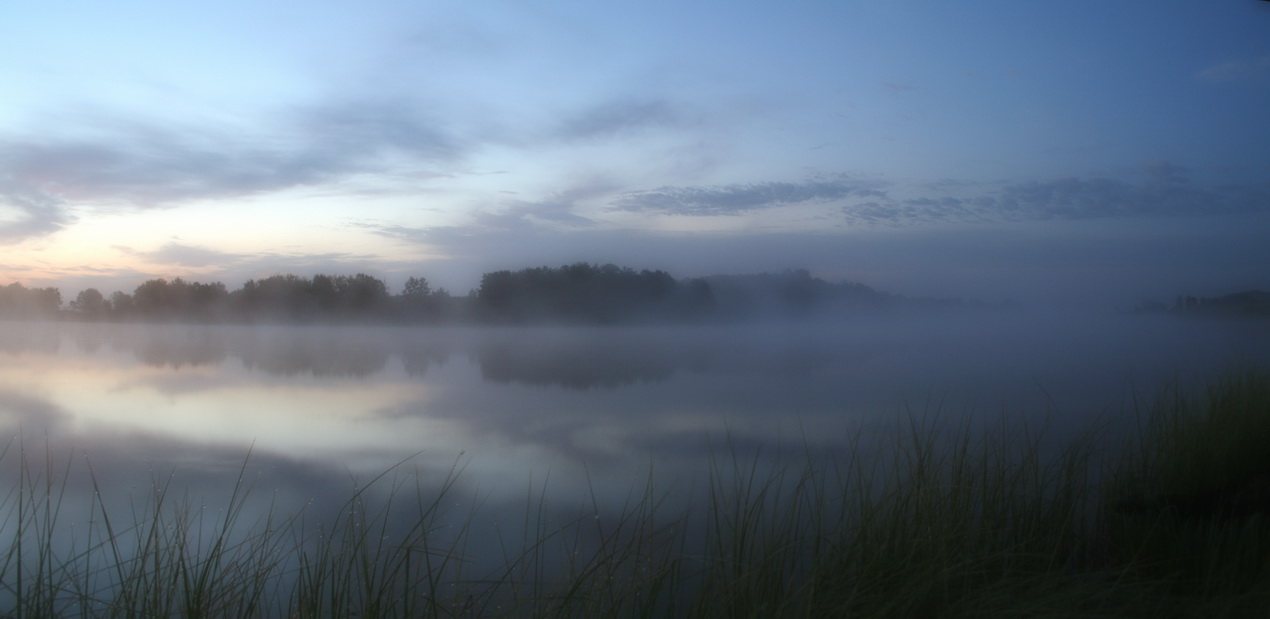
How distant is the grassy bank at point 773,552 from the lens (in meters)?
1.75

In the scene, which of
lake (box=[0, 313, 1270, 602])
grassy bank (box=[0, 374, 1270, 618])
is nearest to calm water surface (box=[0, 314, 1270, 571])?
lake (box=[0, 313, 1270, 602])

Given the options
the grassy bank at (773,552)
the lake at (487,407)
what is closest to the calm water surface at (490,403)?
the lake at (487,407)

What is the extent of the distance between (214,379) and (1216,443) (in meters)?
8.24

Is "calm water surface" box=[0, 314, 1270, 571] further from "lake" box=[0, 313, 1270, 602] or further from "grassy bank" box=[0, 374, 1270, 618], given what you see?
"grassy bank" box=[0, 374, 1270, 618]

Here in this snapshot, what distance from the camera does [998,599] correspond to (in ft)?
5.51

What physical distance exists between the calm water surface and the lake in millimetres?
28

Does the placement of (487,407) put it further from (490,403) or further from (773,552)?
(773,552)

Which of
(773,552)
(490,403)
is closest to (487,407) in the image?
(490,403)

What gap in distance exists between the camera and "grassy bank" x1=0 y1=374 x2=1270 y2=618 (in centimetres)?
175

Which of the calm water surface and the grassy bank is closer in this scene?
the grassy bank

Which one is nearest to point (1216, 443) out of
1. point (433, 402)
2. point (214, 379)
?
point (433, 402)

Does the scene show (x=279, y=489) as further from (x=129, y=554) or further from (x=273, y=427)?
(x=273, y=427)

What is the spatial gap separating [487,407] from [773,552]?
188 inches

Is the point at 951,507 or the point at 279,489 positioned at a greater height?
the point at 951,507
